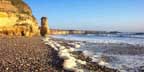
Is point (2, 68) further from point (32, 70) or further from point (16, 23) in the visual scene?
point (16, 23)

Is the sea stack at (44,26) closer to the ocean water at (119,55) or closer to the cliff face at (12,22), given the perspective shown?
the cliff face at (12,22)

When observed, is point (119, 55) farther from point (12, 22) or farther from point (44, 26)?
point (44, 26)

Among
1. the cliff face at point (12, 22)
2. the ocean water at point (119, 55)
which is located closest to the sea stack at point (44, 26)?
the cliff face at point (12, 22)

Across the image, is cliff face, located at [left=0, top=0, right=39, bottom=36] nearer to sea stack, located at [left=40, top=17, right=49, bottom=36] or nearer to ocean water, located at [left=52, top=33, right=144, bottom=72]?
ocean water, located at [left=52, top=33, right=144, bottom=72]

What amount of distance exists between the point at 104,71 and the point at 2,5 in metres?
37.4

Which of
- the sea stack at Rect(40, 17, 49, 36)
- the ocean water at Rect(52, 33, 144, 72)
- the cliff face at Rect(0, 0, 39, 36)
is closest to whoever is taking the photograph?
the ocean water at Rect(52, 33, 144, 72)

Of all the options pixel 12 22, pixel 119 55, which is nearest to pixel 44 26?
pixel 12 22

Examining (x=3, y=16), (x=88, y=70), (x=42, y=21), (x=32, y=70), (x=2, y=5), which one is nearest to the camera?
(x=32, y=70)

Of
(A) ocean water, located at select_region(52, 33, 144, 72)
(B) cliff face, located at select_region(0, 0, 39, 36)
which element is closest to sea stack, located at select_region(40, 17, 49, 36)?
(B) cliff face, located at select_region(0, 0, 39, 36)

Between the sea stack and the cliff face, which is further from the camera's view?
the sea stack

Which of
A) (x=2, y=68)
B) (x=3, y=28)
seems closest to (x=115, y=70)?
(x=2, y=68)

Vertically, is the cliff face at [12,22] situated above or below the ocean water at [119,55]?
above

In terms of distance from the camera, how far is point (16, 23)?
152ft

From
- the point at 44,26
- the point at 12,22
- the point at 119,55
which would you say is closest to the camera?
the point at 119,55
